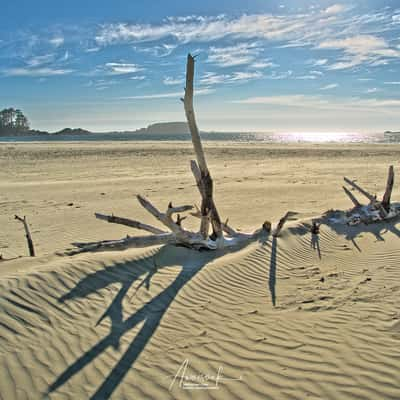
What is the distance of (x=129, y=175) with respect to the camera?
61.9ft

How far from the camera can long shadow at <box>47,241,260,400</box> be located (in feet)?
11.3

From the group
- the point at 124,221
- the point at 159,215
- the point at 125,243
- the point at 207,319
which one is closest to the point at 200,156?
the point at 159,215

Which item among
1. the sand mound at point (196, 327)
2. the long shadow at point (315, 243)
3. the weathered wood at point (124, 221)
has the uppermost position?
the weathered wood at point (124, 221)

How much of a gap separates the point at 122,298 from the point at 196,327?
3.76ft

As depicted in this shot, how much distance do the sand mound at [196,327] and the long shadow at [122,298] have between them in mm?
15

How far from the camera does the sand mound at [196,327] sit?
10.8 ft

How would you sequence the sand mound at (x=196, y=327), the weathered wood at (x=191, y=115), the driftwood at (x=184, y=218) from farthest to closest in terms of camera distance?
the weathered wood at (x=191, y=115), the driftwood at (x=184, y=218), the sand mound at (x=196, y=327)

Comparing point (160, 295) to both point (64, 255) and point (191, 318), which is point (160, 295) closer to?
point (191, 318)

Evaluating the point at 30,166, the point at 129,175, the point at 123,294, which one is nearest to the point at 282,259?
the point at 123,294

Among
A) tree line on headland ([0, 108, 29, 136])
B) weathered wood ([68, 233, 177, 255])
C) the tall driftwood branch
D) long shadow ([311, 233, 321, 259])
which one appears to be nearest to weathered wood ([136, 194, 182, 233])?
weathered wood ([68, 233, 177, 255])

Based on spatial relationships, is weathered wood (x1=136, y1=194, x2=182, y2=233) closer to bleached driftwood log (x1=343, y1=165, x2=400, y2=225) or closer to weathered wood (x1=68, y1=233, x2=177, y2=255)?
weathered wood (x1=68, y1=233, x2=177, y2=255)

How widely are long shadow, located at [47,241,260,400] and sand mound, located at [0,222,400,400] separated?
1 centimetres

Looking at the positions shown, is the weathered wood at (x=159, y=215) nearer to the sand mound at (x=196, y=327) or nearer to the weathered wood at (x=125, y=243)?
the weathered wood at (x=125, y=243)

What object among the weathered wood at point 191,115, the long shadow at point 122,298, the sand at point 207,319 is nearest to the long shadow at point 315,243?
the sand at point 207,319
